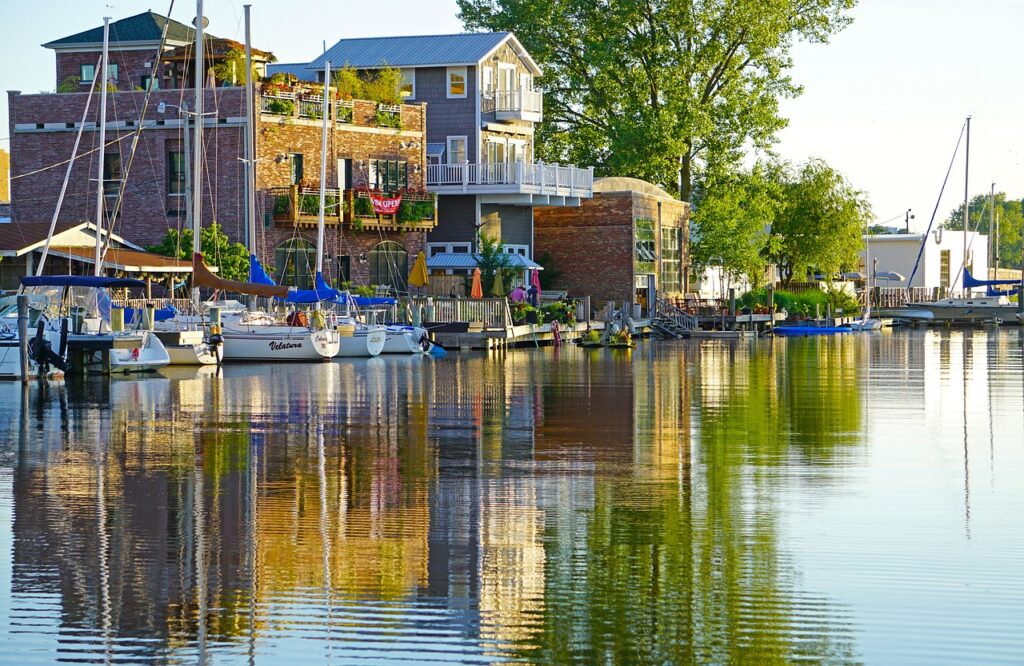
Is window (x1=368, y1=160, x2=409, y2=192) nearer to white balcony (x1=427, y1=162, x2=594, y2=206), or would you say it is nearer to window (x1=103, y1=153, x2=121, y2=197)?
white balcony (x1=427, y1=162, x2=594, y2=206)

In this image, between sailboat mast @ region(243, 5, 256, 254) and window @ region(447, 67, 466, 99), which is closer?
sailboat mast @ region(243, 5, 256, 254)

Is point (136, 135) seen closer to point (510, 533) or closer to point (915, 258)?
point (510, 533)

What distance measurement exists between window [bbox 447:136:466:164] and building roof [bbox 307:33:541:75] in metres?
3.52

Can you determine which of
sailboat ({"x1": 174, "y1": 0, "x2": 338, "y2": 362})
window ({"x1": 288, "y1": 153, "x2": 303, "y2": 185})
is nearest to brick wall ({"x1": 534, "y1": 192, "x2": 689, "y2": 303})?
window ({"x1": 288, "y1": 153, "x2": 303, "y2": 185})

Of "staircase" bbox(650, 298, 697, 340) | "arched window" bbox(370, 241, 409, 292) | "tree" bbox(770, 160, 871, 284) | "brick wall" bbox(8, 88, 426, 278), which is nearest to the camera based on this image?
"brick wall" bbox(8, 88, 426, 278)

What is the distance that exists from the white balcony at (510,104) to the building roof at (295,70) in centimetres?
854

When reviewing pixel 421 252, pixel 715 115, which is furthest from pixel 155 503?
pixel 715 115

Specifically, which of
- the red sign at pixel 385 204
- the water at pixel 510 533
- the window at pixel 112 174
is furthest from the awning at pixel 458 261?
the water at pixel 510 533

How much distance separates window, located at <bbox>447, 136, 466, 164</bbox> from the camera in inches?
2911

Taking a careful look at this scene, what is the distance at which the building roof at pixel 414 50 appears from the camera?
240 ft

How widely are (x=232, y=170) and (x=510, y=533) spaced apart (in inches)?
1855

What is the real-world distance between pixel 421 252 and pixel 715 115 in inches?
931

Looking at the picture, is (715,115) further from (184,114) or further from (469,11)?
(184,114)

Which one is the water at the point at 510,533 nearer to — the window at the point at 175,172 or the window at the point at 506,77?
the window at the point at 175,172
